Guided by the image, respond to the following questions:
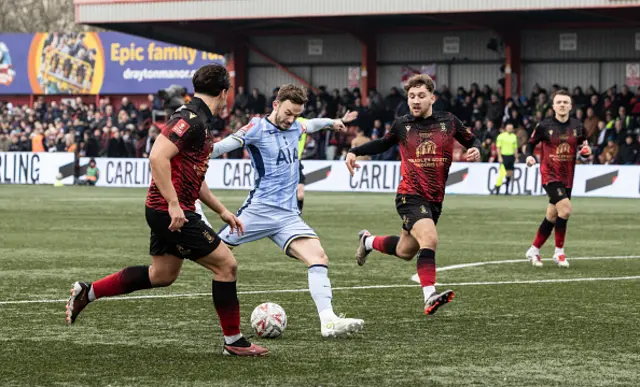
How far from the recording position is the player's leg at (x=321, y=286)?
27.6 feet

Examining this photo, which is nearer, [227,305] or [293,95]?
[227,305]

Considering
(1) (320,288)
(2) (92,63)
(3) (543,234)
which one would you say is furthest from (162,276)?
(2) (92,63)

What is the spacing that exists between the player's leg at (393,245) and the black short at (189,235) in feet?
11.2

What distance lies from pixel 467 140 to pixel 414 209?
2.78ft

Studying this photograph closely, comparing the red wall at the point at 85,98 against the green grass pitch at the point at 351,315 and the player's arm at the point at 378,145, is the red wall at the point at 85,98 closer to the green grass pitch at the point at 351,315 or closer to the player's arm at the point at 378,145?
the green grass pitch at the point at 351,315

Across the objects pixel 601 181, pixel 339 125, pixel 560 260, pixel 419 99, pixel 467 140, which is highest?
pixel 419 99

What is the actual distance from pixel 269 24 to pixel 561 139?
105 feet

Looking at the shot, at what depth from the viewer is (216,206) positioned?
324 inches

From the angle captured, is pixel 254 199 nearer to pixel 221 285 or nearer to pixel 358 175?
pixel 221 285

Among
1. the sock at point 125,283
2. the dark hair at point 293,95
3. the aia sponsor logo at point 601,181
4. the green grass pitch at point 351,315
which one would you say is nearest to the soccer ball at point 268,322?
the green grass pitch at point 351,315

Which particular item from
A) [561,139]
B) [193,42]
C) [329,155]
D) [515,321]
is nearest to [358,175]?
[329,155]

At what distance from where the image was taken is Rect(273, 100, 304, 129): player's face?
9141mm

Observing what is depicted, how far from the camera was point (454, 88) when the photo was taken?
43.8m

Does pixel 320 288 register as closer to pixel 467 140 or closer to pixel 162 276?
pixel 162 276
